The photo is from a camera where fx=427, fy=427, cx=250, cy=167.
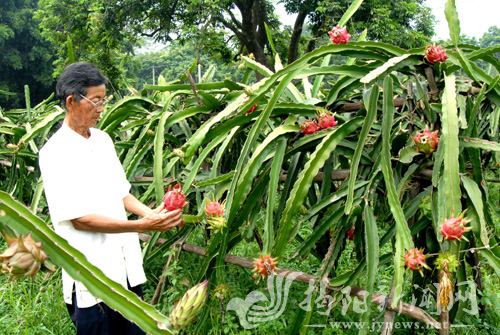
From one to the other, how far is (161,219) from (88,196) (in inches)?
12.6

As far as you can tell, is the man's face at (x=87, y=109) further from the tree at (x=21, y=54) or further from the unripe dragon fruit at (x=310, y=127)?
the tree at (x=21, y=54)

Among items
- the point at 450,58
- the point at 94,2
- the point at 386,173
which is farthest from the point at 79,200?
the point at 94,2

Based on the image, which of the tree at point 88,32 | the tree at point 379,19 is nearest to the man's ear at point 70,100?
the tree at point 379,19

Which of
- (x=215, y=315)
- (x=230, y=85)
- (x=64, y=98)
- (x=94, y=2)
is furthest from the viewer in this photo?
(x=94, y=2)

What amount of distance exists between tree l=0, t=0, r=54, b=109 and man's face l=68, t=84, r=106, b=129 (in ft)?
69.2

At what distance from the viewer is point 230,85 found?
67.4 inches

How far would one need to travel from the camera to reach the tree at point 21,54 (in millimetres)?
20062

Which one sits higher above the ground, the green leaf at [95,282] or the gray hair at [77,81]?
the gray hair at [77,81]

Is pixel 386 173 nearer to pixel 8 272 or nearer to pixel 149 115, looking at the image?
pixel 8 272

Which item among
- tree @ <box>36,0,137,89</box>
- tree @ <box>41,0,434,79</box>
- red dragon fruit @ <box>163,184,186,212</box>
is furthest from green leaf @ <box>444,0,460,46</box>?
tree @ <box>36,0,137,89</box>

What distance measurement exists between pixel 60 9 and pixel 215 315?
477 inches

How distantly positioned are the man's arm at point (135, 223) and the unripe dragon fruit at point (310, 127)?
1.65 ft

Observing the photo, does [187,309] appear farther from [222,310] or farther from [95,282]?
[222,310]

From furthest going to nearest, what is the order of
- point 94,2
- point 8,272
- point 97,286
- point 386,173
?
point 94,2, point 386,173, point 97,286, point 8,272
